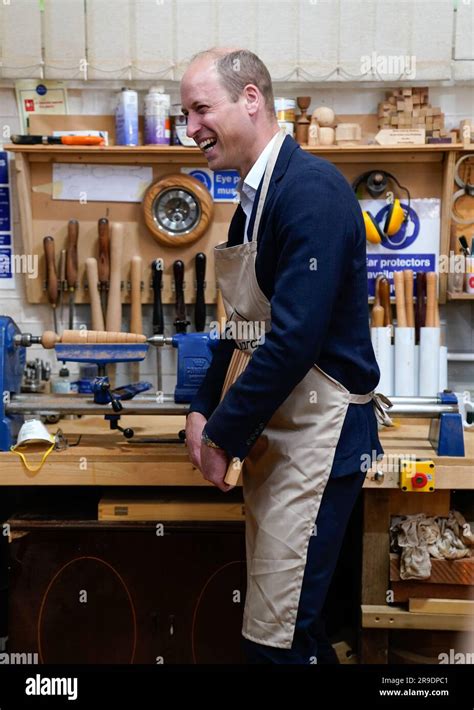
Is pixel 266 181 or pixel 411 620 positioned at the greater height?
pixel 266 181

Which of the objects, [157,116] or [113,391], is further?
[157,116]

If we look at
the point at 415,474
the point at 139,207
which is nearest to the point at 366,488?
the point at 415,474

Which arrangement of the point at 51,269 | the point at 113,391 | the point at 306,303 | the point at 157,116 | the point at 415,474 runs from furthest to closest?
the point at 51,269, the point at 157,116, the point at 113,391, the point at 415,474, the point at 306,303

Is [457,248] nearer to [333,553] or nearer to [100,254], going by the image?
[100,254]

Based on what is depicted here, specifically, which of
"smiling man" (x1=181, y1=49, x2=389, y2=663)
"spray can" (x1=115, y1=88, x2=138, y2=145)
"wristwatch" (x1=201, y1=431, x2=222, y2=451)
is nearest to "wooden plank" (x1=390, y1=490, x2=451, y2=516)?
"smiling man" (x1=181, y1=49, x2=389, y2=663)

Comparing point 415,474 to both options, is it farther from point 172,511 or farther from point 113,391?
point 113,391

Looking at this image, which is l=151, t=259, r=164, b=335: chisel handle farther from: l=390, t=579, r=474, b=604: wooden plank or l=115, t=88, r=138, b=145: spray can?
l=390, t=579, r=474, b=604: wooden plank

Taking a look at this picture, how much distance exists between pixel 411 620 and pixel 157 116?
6.03 ft

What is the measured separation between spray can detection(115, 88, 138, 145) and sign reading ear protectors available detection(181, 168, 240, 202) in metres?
0.29

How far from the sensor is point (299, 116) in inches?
117

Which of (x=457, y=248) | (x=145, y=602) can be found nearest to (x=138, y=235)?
(x=457, y=248)

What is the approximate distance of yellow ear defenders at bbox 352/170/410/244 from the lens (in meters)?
2.99

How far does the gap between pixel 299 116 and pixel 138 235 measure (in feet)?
2.38

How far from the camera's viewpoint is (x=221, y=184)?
3.07 meters
